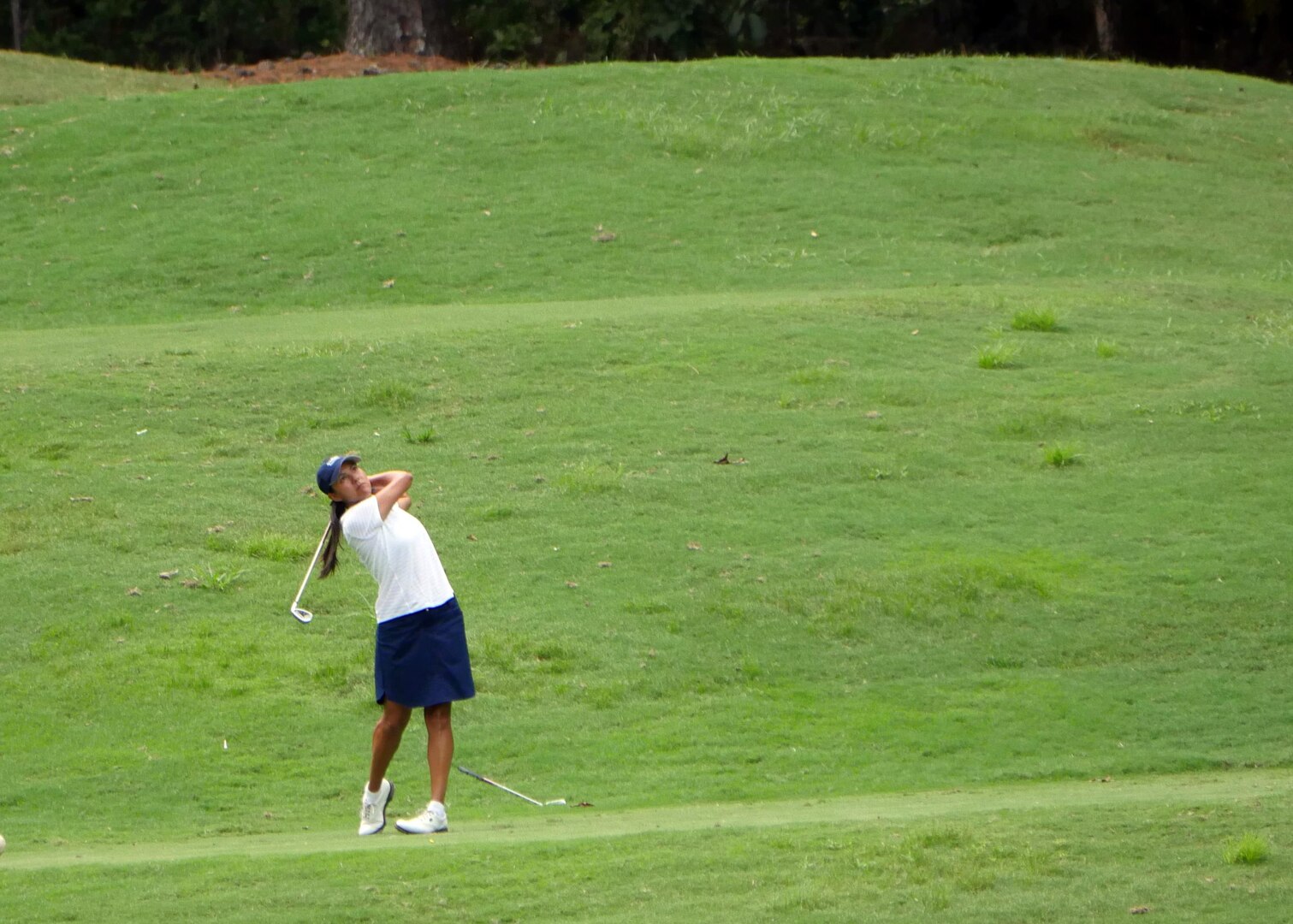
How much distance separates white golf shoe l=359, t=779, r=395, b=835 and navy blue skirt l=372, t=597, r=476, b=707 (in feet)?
1.34

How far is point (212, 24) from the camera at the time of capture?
156ft

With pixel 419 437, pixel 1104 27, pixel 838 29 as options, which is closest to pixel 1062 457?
pixel 419 437

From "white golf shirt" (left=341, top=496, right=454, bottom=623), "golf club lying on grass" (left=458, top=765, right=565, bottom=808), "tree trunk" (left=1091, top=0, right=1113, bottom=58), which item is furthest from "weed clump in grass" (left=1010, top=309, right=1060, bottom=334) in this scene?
"tree trunk" (left=1091, top=0, right=1113, bottom=58)

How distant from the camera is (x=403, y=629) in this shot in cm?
744

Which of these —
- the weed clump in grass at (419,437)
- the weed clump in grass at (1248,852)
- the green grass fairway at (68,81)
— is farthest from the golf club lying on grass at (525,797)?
the green grass fairway at (68,81)

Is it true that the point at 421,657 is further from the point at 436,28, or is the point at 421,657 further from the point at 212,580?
the point at 436,28

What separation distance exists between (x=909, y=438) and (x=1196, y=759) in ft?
16.1

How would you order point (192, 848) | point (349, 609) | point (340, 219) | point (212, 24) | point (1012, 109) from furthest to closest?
point (212, 24) → point (1012, 109) → point (340, 219) → point (349, 609) → point (192, 848)

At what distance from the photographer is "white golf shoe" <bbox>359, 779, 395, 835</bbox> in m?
7.52

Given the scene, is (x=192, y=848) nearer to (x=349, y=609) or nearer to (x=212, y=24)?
(x=349, y=609)

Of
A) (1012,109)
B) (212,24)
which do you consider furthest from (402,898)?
(212,24)

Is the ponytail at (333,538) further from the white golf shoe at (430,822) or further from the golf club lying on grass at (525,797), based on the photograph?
the golf club lying on grass at (525,797)

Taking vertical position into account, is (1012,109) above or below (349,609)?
above

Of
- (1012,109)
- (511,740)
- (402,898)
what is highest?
(1012,109)
